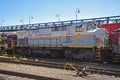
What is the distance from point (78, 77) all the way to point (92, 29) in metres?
9.23

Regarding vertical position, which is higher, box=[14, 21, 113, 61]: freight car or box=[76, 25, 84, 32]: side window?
box=[76, 25, 84, 32]: side window

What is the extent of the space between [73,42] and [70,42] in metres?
0.42

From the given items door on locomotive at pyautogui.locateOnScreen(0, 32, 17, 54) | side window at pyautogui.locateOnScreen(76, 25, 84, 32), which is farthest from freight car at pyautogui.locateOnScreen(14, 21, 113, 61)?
door on locomotive at pyautogui.locateOnScreen(0, 32, 17, 54)

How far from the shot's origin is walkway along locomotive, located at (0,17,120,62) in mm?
20016

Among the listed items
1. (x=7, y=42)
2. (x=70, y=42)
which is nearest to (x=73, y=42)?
(x=70, y=42)

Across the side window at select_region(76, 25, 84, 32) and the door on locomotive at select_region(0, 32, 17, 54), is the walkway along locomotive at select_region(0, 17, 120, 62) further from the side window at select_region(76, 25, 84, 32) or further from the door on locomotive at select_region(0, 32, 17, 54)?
the door on locomotive at select_region(0, 32, 17, 54)

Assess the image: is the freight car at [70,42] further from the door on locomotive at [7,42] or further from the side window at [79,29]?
the door on locomotive at [7,42]

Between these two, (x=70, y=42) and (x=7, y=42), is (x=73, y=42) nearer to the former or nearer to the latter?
(x=70, y=42)

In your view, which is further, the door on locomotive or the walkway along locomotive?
the door on locomotive

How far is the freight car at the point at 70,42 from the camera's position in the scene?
20062 mm

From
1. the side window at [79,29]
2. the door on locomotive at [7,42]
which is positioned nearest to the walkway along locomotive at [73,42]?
the side window at [79,29]

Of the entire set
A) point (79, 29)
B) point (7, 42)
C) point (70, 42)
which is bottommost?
point (7, 42)

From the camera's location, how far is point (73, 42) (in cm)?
2200

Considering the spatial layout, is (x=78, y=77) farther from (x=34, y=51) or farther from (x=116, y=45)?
(x=34, y=51)
